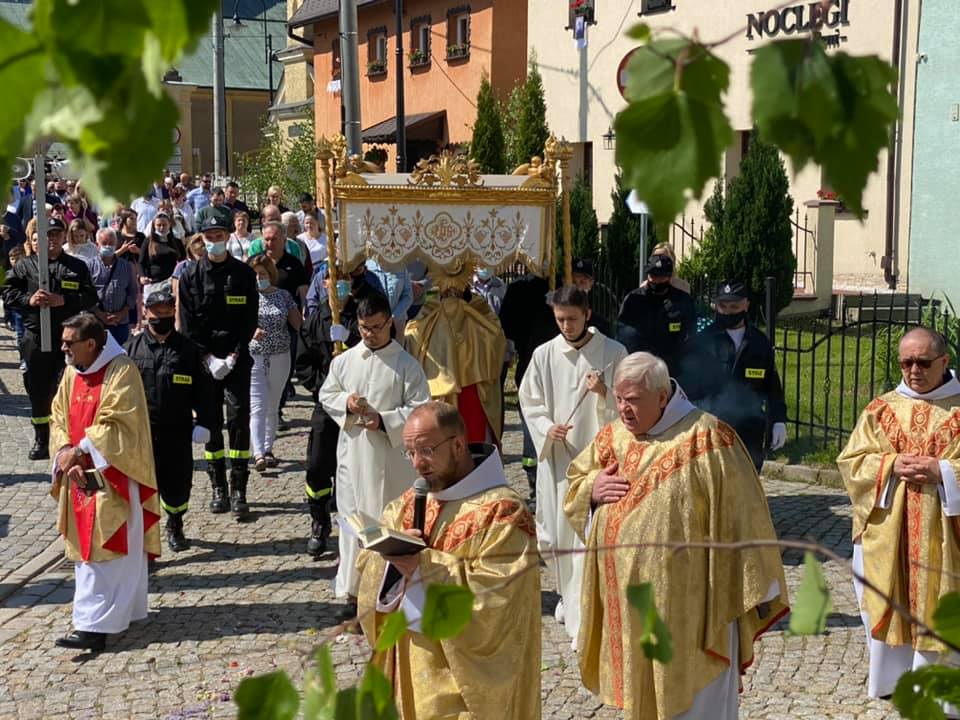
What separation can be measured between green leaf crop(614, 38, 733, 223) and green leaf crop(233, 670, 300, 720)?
0.67m

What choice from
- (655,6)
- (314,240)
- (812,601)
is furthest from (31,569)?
(655,6)

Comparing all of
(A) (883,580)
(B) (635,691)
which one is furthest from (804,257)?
(B) (635,691)

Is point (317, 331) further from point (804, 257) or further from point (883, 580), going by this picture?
point (804, 257)

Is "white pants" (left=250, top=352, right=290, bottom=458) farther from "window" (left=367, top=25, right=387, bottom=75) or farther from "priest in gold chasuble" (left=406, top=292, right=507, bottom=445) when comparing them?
"window" (left=367, top=25, right=387, bottom=75)

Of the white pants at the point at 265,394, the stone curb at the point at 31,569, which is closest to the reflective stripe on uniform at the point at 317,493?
the stone curb at the point at 31,569

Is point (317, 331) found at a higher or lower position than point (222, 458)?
higher

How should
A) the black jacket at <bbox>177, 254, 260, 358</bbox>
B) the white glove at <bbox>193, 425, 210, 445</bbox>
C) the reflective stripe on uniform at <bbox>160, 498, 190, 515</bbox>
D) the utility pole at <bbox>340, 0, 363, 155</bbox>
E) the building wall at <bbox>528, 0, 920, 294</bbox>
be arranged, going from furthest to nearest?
1. the building wall at <bbox>528, 0, 920, 294</bbox>
2. the utility pole at <bbox>340, 0, 363, 155</bbox>
3. the black jacket at <bbox>177, 254, 260, 358</bbox>
4. the white glove at <bbox>193, 425, 210, 445</bbox>
5. the reflective stripe on uniform at <bbox>160, 498, 190, 515</bbox>

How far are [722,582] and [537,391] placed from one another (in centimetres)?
315

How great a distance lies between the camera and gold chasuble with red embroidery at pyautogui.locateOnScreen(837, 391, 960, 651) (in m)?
5.82

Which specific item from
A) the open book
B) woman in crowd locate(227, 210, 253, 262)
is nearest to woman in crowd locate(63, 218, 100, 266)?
woman in crowd locate(227, 210, 253, 262)

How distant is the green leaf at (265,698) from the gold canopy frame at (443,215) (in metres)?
7.81

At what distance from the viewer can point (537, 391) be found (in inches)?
307

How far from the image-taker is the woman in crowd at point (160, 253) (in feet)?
47.5

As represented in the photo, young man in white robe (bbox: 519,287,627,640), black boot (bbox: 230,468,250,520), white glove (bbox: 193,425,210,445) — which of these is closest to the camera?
young man in white robe (bbox: 519,287,627,640)
